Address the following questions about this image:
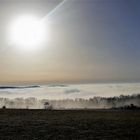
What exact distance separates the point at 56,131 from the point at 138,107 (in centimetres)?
8658

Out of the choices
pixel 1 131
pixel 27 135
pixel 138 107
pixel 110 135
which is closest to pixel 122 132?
pixel 110 135

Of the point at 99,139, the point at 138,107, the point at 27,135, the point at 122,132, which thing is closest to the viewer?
the point at 99,139

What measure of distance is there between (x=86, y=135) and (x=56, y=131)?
5502 mm

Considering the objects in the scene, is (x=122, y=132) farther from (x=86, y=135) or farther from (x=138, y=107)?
(x=138, y=107)

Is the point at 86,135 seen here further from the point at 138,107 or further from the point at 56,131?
the point at 138,107

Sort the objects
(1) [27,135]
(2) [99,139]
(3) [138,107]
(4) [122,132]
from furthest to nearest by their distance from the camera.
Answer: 1. (3) [138,107]
2. (4) [122,132]
3. (1) [27,135]
4. (2) [99,139]

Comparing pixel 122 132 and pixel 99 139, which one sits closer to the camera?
pixel 99 139

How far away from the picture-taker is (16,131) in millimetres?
48125

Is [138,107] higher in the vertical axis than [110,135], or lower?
higher

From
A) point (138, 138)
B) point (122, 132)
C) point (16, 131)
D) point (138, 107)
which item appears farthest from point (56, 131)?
point (138, 107)

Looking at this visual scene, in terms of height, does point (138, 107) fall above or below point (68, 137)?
above

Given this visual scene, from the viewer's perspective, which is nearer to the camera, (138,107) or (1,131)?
(1,131)

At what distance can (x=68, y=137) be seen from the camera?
42.7 meters

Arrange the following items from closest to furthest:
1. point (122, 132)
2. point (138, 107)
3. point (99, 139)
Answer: point (99, 139)
point (122, 132)
point (138, 107)
